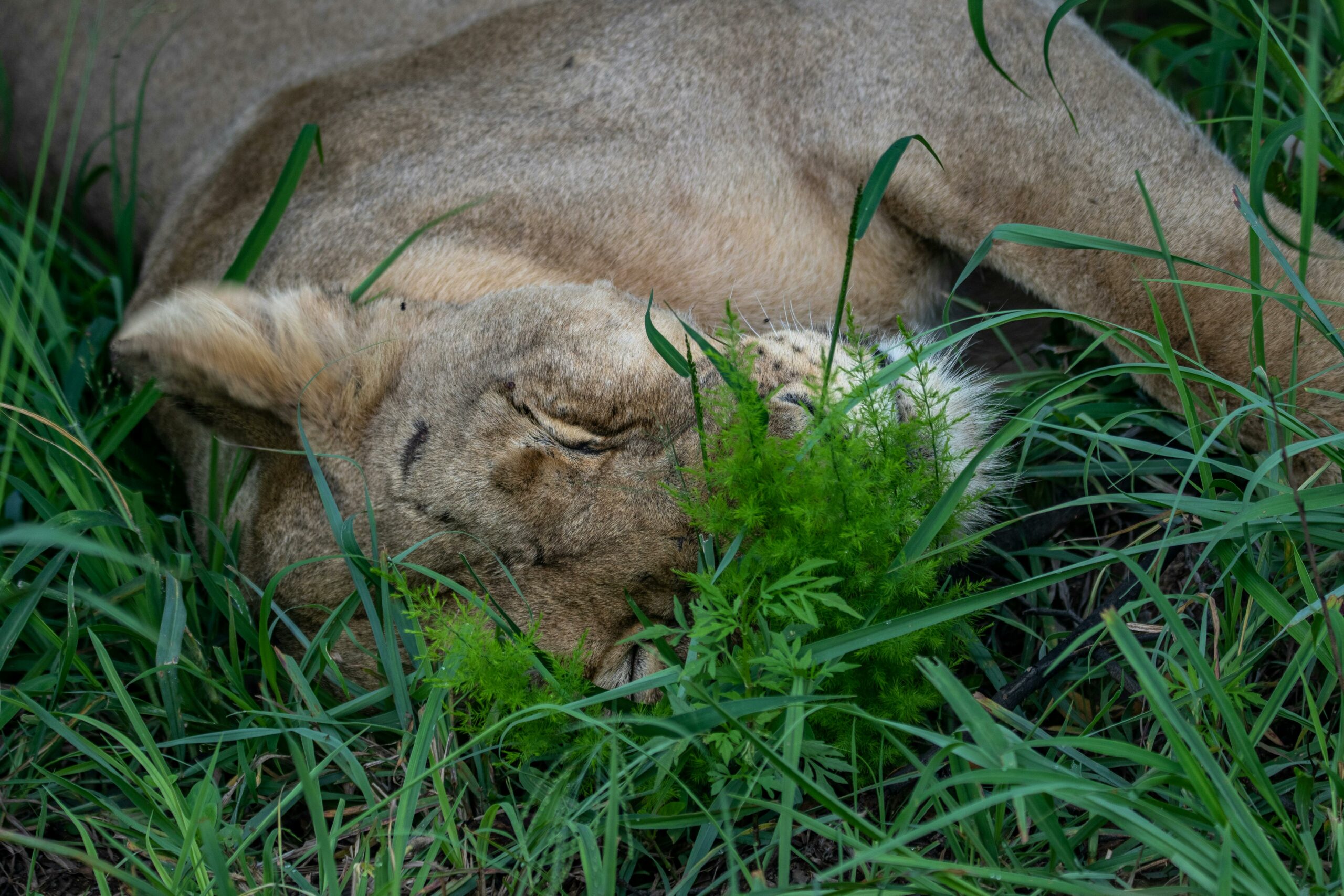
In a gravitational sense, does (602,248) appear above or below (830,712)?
above

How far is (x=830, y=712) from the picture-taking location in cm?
185

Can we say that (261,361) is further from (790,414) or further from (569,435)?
(790,414)

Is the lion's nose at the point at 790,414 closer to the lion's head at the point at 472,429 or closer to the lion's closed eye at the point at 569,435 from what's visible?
the lion's head at the point at 472,429

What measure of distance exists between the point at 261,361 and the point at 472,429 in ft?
1.90

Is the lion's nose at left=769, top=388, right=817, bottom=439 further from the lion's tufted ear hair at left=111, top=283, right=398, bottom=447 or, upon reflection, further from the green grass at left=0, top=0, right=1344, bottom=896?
the lion's tufted ear hair at left=111, top=283, right=398, bottom=447

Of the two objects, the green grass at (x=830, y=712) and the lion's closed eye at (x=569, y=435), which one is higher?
the lion's closed eye at (x=569, y=435)

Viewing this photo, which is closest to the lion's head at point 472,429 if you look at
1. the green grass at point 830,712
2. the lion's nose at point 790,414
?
the lion's nose at point 790,414

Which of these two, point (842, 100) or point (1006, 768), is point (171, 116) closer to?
point (842, 100)

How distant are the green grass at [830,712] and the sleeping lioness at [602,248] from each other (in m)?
0.15

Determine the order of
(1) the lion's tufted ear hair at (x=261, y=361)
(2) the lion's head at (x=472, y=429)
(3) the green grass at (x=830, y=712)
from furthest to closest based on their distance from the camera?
(1) the lion's tufted ear hair at (x=261, y=361) → (2) the lion's head at (x=472, y=429) → (3) the green grass at (x=830, y=712)

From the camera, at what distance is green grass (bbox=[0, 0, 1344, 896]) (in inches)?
65.1

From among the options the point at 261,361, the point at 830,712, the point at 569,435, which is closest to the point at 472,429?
the point at 569,435

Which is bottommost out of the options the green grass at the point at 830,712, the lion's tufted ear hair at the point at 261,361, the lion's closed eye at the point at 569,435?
the green grass at the point at 830,712

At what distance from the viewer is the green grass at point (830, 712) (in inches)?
65.1
